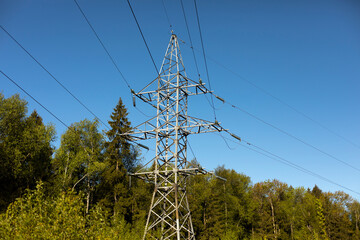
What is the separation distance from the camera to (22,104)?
27906 millimetres

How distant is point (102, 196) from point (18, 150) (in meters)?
15.8

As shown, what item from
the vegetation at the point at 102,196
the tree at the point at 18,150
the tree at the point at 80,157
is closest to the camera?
the vegetation at the point at 102,196

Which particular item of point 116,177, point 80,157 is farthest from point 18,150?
point 116,177

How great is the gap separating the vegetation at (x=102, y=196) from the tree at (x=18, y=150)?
0.28 ft

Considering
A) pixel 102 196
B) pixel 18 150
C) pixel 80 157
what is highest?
pixel 80 157

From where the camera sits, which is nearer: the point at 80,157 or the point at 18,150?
the point at 18,150

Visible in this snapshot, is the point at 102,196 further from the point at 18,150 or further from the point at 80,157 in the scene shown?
the point at 18,150

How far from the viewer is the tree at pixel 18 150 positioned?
83.5ft

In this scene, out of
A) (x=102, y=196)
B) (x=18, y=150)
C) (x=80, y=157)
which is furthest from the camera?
(x=102, y=196)

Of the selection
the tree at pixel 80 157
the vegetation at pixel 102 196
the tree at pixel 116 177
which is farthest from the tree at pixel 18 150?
the tree at pixel 116 177

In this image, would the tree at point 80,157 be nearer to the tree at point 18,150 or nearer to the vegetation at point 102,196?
the vegetation at point 102,196

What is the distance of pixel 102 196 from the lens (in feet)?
126

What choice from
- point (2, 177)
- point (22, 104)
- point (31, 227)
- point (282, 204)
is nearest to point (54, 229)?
point (31, 227)

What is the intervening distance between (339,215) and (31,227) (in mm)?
57962
